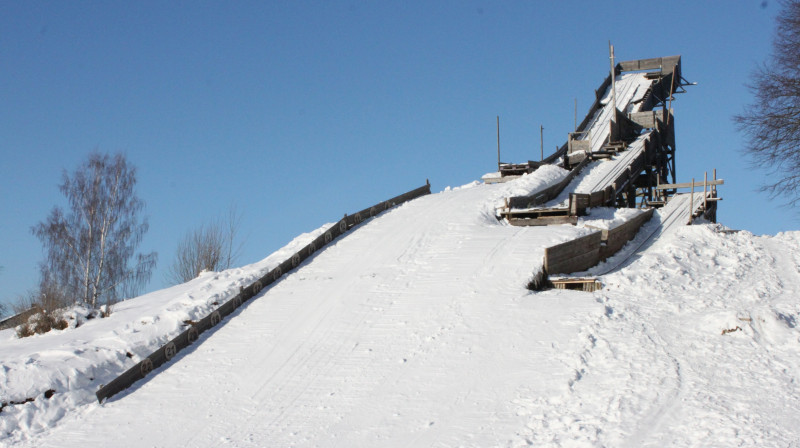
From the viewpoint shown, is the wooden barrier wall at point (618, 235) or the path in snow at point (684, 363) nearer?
the path in snow at point (684, 363)

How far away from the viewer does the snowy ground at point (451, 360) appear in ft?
28.8

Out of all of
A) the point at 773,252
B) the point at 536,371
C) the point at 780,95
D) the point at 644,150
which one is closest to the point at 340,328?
the point at 536,371

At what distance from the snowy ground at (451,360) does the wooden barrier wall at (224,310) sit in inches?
8.8

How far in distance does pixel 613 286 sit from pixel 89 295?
1917 cm

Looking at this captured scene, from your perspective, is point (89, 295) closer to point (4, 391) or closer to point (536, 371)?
point (4, 391)

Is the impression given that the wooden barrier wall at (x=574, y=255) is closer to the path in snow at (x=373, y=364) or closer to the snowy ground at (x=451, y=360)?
the snowy ground at (x=451, y=360)

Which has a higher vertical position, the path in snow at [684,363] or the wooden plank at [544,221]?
the wooden plank at [544,221]

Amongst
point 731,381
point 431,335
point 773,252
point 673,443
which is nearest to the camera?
point 673,443

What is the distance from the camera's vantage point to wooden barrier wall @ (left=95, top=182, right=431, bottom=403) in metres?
11.5

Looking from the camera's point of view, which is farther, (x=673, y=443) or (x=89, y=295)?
(x=89, y=295)

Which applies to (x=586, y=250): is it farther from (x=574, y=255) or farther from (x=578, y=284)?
(x=578, y=284)

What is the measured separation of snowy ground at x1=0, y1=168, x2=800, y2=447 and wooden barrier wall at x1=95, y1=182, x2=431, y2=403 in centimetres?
22

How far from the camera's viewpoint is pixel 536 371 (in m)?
10.1

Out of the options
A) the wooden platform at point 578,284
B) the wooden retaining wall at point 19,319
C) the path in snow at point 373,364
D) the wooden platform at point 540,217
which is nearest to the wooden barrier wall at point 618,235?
the wooden platform at point 540,217
